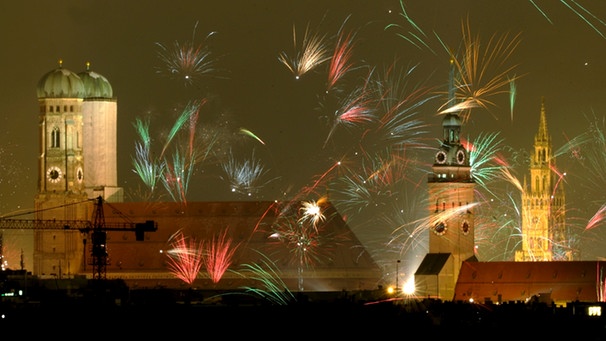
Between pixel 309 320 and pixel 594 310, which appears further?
pixel 309 320

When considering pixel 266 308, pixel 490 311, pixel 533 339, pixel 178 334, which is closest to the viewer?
pixel 533 339

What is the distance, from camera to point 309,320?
585 ft

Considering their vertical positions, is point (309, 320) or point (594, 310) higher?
point (594, 310)

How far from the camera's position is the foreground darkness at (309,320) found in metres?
164

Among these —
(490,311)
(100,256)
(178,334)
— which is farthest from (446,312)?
(100,256)

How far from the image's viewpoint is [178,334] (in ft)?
554

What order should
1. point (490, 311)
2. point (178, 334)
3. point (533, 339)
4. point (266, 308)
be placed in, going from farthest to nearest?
point (266, 308) < point (490, 311) < point (178, 334) < point (533, 339)

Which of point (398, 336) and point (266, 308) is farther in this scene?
point (266, 308)

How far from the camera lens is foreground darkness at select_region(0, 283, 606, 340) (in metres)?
164

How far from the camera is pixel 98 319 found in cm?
17625

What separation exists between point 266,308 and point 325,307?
20.7ft

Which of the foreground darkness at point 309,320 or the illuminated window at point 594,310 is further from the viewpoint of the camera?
the illuminated window at point 594,310

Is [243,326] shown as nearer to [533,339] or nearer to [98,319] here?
[98,319]

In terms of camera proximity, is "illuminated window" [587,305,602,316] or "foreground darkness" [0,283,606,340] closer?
"foreground darkness" [0,283,606,340]
